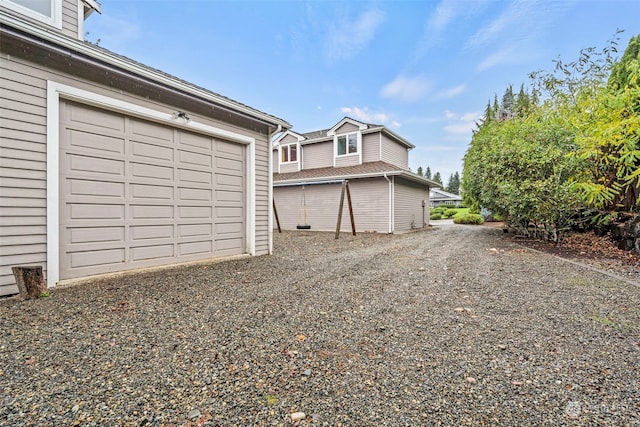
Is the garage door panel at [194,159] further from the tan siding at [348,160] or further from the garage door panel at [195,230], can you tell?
the tan siding at [348,160]

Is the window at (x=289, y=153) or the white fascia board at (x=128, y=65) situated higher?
the window at (x=289, y=153)

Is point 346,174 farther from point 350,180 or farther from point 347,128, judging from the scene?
point 347,128

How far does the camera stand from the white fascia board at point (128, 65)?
3243 mm

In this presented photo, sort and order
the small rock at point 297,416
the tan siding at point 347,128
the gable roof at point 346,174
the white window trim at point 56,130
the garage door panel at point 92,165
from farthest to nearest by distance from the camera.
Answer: the tan siding at point 347,128, the gable roof at point 346,174, the garage door panel at point 92,165, the white window trim at point 56,130, the small rock at point 297,416

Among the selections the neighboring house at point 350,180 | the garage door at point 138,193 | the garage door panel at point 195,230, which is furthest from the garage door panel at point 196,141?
the neighboring house at point 350,180

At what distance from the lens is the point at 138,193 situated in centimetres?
450

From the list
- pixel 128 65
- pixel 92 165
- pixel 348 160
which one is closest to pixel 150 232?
pixel 92 165

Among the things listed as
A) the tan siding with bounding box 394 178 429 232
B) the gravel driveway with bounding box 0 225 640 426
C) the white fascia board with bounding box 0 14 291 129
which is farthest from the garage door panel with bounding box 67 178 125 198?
the tan siding with bounding box 394 178 429 232

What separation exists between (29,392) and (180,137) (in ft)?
14.4

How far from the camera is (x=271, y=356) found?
205cm

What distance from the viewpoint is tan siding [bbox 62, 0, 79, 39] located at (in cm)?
502

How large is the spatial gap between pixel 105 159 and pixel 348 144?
11248mm

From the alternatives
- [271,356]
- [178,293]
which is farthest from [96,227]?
[271,356]

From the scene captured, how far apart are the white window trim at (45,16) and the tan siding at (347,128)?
10.8m
